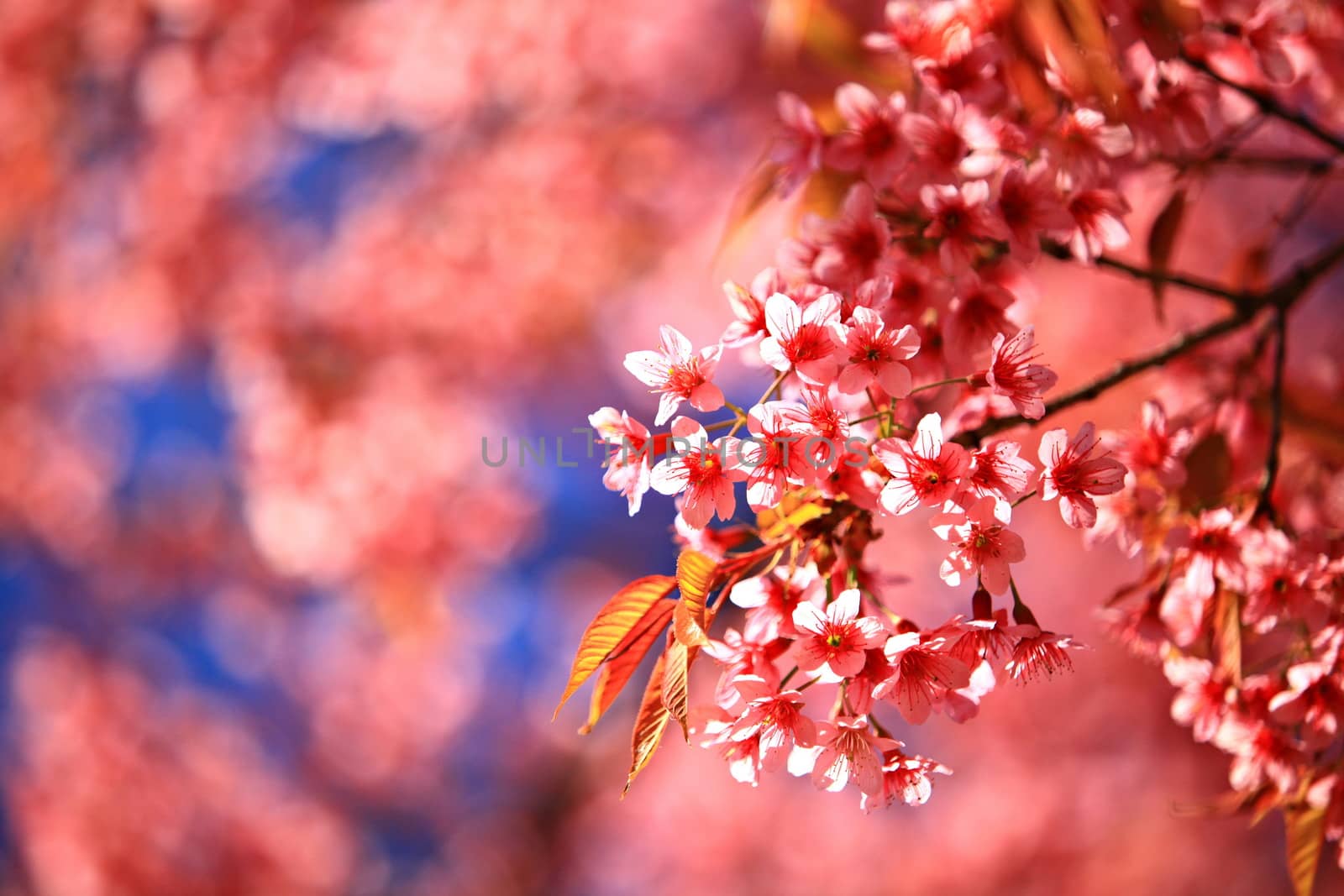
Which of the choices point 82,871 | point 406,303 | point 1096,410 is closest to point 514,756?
point 82,871

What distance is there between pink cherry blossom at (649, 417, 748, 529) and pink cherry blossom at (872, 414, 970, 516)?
0.21 feet

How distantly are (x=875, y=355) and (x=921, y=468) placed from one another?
0.05 m

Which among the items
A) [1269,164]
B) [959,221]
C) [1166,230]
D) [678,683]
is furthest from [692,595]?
[1269,164]

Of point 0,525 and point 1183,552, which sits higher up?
point 1183,552

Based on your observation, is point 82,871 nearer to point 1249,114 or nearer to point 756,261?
point 756,261

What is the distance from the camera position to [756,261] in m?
2.22

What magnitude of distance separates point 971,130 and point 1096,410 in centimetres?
147

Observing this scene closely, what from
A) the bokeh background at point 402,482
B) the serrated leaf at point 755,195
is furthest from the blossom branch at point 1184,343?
the bokeh background at point 402,482

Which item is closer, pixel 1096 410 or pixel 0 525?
pixel 1096 410

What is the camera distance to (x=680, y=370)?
427 mm

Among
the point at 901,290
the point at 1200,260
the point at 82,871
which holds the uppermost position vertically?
the point at 901,290

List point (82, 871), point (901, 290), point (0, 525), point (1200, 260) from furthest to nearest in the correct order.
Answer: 1. point (0, 525)
2. point (82, 871)
3. point (1200, 260)
4. point (901, 290)

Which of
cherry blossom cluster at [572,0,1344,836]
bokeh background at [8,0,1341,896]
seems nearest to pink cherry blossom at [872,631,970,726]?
cherry blossom cluster at [572,0,1344,836]

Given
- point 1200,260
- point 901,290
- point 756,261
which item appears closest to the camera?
point 901,290
